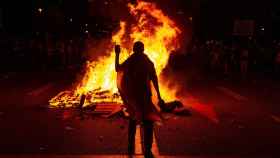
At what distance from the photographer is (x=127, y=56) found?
49.2 feet

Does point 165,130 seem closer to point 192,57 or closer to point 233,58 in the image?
point 233,58

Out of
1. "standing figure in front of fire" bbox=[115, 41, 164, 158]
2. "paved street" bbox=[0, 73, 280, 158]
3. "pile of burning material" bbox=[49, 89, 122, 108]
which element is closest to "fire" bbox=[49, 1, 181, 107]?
"pile of burning material" bbox=[49, 89, 122, 108]

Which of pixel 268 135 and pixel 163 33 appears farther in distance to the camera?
pixel 163 33

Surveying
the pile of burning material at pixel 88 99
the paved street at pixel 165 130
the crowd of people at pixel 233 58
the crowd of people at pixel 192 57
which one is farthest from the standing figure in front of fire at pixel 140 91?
the crowd of people at pixel 233 58

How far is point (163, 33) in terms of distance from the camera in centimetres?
1529

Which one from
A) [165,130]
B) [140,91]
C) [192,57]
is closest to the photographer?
[140,91]

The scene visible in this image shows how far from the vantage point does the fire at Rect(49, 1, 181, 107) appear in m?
13.3

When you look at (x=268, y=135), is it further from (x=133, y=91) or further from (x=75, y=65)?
(x=75, y=65)

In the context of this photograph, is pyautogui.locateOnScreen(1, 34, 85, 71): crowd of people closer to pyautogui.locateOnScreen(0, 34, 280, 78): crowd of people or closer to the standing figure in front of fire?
pyautogui.locateOnScreen(0, 34, 280, 78): crowd of people

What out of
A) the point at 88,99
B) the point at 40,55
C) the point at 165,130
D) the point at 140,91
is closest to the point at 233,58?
the point at 40,55

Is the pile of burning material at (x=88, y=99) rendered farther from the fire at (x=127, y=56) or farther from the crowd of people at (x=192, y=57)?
the crowd of people at (x=192, y=57)

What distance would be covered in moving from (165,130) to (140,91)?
2.60 meters

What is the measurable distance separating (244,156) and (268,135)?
1.90 metres

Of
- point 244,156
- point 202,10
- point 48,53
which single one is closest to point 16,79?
point 48,53
